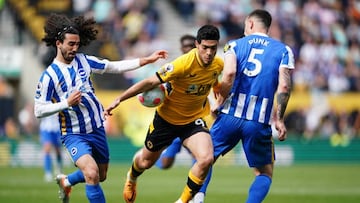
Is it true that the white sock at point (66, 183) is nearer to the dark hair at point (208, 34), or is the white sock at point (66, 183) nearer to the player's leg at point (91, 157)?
the player's leg at point (91, 157)

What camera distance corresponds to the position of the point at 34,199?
46.3ft

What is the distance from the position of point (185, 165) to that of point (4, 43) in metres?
7.69

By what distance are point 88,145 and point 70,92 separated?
700 mm

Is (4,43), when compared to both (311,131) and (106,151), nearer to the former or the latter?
(311,131)

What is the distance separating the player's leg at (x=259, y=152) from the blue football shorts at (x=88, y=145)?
180cm

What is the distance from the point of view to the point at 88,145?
427 inches

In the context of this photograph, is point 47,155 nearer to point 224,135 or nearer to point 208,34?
point 224,135

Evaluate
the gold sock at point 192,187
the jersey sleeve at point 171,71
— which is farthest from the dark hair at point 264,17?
the gold sock at point 192,187

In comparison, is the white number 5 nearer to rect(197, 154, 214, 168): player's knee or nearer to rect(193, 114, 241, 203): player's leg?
rect(193, 114, 241, 203): player's leg

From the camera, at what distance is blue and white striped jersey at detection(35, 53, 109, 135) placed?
34.7 ft

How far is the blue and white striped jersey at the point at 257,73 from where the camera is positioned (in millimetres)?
10852

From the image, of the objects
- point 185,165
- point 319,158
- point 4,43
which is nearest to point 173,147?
point 185,165

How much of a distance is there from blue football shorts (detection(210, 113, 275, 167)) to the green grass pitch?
321 centimetres

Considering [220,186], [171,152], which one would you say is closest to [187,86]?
[171,152]
